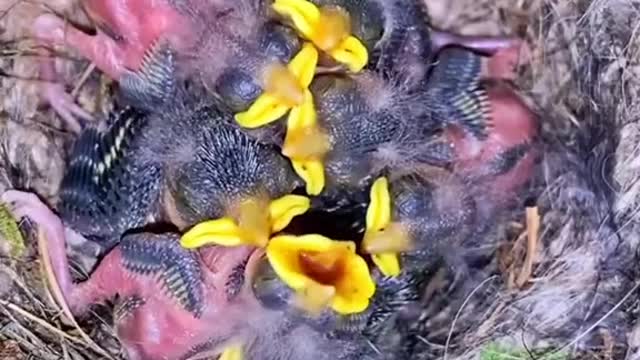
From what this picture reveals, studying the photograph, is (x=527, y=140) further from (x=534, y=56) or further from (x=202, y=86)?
(x=202, y=86)

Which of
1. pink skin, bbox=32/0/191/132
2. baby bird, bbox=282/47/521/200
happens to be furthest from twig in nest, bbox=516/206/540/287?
pink skin, bbox=32/0/191/132

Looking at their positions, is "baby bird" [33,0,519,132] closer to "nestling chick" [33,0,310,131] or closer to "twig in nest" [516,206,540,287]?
"nestling chick" [33,0,310,131]

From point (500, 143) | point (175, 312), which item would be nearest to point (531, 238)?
point (500, 143)

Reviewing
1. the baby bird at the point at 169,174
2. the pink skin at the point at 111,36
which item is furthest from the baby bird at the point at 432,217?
the pink skin at the point at 111,36

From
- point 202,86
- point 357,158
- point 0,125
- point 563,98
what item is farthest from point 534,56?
Result: point 0,125

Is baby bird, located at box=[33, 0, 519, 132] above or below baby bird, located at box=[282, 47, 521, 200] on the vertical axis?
above

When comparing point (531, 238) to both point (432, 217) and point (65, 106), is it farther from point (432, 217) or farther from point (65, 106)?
point (65, 106)

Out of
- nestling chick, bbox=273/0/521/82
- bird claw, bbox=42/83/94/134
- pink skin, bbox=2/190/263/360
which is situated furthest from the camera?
bird claw, bbox=42/83/94/134
